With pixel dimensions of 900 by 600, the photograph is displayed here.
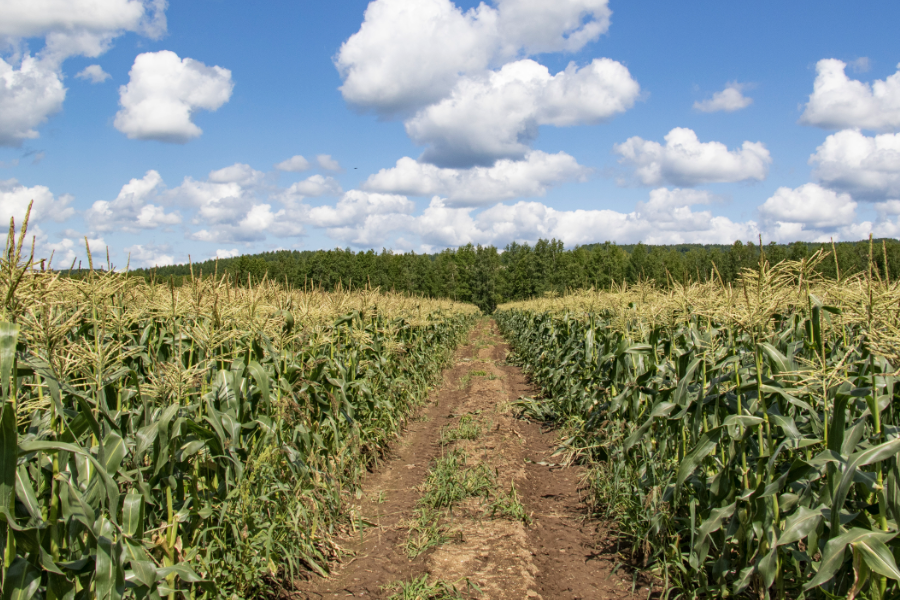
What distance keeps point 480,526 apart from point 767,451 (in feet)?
10.7

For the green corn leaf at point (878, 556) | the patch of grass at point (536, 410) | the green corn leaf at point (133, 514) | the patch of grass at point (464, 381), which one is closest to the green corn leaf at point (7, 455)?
the green corn leaf at point (133, 514)

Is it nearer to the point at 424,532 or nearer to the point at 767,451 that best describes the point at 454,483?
the point at 424,532

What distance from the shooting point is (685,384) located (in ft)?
13.8

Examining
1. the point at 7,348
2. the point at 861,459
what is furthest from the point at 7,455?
the point at 861,459

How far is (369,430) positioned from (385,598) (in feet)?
11.5

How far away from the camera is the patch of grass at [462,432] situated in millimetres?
8961

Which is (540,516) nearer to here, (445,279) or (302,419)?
(302,419)

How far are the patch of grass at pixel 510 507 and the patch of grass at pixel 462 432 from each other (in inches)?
97.2

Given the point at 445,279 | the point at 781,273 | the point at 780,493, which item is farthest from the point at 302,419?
the point at 445,279

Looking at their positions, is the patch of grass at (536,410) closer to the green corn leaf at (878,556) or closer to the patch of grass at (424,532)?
the patch of grass at (424,532)

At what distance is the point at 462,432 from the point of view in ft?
29.7

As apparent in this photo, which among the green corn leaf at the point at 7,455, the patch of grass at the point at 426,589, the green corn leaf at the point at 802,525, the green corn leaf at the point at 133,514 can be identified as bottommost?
the patch of grass at the point at 426,589

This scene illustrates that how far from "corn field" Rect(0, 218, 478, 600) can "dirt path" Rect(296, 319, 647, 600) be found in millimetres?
484

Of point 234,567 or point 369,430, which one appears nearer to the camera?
point 234,567
